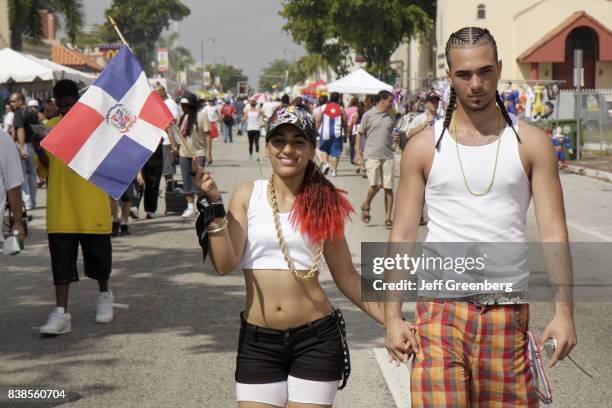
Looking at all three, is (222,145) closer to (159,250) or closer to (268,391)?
(159,250)

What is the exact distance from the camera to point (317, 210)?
13.1ft

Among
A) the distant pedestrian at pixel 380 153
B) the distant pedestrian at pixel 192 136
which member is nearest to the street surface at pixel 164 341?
the distant pedestrian at pixel 380 153

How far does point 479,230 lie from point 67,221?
5162mm

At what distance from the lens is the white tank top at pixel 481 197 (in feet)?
10.9

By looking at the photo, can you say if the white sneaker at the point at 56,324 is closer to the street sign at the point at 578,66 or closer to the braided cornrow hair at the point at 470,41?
the braided cornrow hair at the point at 470,41

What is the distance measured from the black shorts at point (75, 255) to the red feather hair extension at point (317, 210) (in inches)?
166

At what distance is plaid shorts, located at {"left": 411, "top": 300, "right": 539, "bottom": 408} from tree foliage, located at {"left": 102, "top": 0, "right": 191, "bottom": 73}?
133 metres

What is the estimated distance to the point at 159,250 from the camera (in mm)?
12492

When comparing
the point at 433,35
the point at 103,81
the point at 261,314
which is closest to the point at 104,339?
the point at 103,81

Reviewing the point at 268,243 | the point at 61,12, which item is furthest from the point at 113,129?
the point at 61,12

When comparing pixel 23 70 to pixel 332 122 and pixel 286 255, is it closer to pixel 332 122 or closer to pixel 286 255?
pixel 332 122

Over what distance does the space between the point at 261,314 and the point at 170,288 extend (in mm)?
6061

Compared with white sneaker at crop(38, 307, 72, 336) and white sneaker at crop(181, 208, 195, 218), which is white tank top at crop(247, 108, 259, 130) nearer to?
white sneaker at crop(181, 208, 195, 218)

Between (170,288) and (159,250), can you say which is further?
(159,250)
